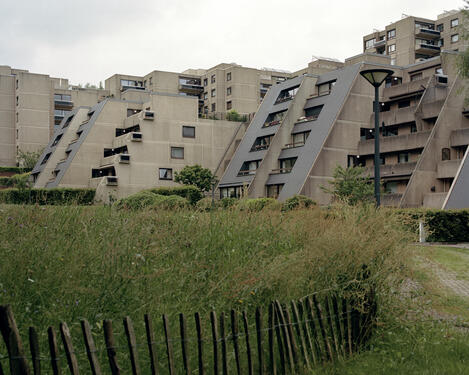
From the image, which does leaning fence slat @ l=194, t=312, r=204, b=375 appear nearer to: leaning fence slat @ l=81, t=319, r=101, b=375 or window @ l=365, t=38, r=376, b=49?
leaning fence slat @ l=81, t=319, r=101, b=375

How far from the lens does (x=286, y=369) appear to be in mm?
6383

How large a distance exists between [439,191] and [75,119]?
4128 centimetres

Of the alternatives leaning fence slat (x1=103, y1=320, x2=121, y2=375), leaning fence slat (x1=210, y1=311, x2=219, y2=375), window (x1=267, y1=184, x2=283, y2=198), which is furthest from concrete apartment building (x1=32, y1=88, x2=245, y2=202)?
leaning fence slat (x1=103, y1=320, x2=121, y2=375)

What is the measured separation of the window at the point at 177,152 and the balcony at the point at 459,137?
1045 inches

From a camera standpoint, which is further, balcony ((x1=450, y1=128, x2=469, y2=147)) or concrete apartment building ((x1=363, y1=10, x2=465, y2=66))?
concrete apartment building ((x1=363, y1=10, x2=465, y2=66))

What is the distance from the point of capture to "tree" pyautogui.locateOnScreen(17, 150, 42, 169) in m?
72.6

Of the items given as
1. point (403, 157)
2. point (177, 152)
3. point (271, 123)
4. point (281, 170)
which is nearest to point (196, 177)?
point (177, 152)

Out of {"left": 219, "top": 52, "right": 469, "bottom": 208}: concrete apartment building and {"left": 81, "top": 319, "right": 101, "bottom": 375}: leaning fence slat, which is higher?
{"left": 219, "top": 52, "right": 469, "bottom": 208}: concrete apartment building

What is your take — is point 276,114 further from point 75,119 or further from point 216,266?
point 216,266

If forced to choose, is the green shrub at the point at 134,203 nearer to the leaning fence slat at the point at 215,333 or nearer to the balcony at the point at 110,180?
the leaning fence slat at the point at 215,333

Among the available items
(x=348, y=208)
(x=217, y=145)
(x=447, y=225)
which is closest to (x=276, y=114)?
(x=217, y=145)

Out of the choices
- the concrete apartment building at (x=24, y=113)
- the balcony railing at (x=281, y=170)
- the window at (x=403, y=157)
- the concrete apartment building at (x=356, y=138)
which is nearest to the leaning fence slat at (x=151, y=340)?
the concrete apartment building at (x=356, y=138)

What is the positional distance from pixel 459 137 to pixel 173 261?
4211 centimetres

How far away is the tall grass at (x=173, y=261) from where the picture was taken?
6316 mm
